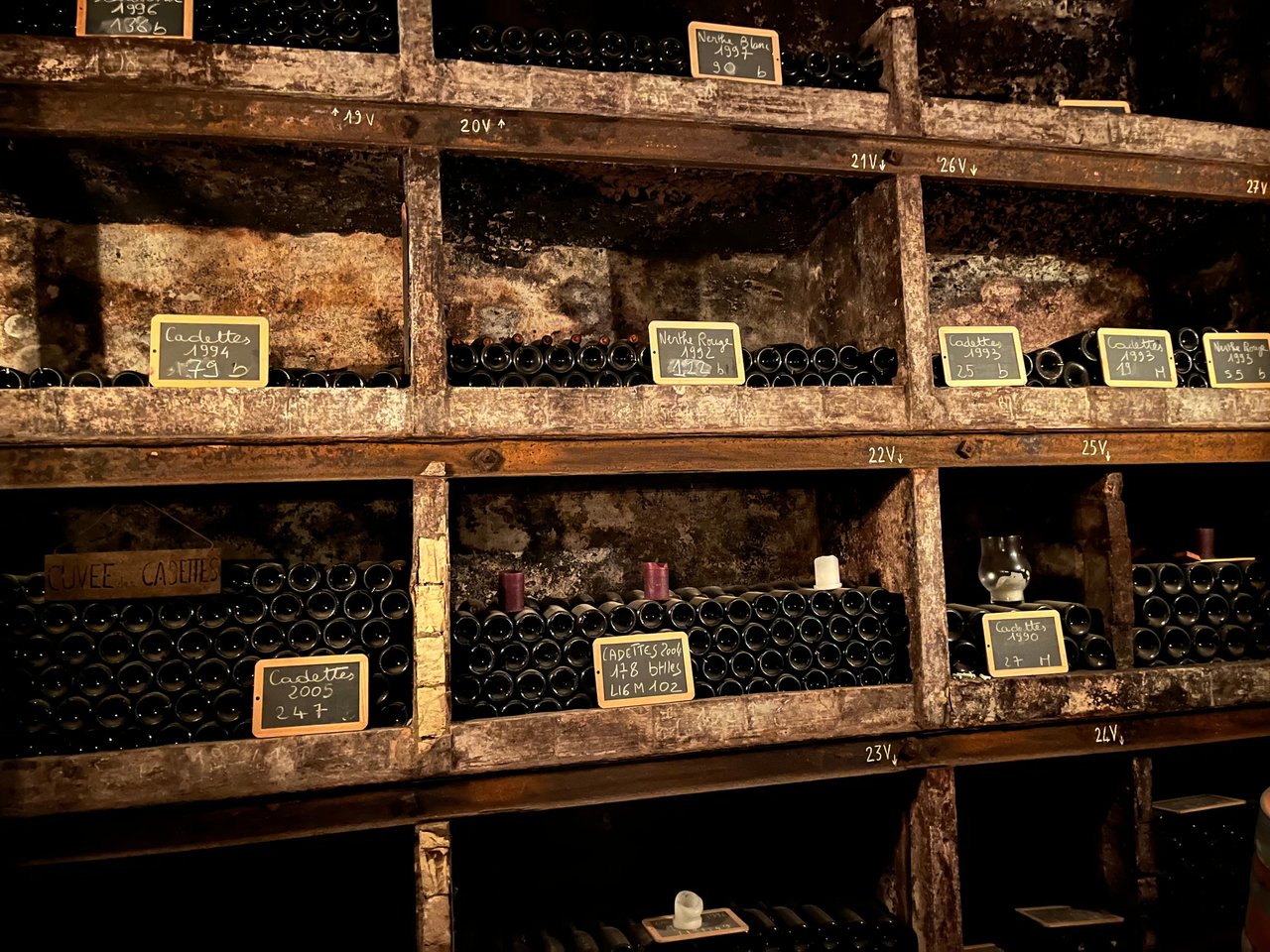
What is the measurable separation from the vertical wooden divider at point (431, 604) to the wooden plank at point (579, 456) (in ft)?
0.27

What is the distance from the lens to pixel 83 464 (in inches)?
97.7

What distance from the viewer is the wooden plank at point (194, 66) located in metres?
2.53

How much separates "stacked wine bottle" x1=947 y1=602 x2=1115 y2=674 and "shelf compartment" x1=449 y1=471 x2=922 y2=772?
0.28 meters

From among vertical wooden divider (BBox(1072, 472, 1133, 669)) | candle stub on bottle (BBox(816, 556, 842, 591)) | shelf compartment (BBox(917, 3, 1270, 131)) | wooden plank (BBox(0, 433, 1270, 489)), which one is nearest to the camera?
wooden plank (BBox(0, 433, 1270, 489))

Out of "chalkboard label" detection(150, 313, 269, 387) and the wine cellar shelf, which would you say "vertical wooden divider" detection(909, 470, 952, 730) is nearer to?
the wine cellar shelf

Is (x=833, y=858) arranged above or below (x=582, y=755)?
below

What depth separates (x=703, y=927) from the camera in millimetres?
2928

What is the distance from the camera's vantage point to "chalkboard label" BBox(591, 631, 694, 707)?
109 inches

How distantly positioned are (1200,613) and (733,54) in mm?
2999

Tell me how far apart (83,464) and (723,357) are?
2.16 m

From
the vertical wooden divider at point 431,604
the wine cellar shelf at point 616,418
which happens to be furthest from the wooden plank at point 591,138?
the vertical wooden divider at point 431,604

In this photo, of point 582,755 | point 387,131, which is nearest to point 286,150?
point 387,131

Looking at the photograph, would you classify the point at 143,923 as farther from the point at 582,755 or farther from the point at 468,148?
the point at 468,148

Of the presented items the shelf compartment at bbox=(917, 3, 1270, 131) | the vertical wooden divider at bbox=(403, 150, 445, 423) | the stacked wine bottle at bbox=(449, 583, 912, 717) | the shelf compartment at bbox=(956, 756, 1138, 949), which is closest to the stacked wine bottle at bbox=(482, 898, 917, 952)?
the shelf compartment at bbox=(956, 756, 1138, 949)
